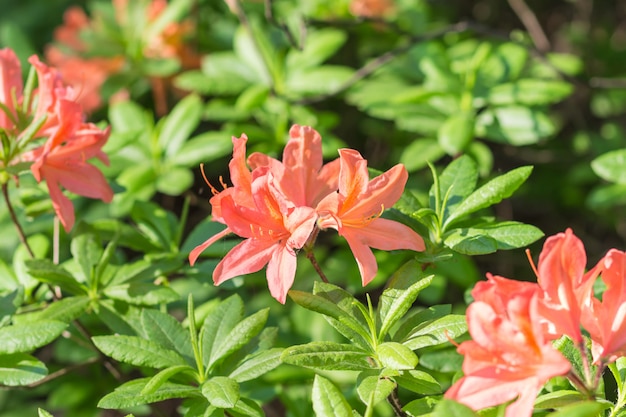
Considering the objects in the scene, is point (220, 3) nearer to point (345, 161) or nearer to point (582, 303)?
point (345, 161)

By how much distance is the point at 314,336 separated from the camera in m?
1.94

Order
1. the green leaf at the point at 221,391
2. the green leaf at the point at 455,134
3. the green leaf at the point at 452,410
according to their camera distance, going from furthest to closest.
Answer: the green leaf at the point at 455,134
the green leaf at the point at 221,391
the green leaf at the point at 452,410

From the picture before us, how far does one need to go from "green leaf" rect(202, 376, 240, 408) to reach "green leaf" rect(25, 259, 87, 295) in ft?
1.29

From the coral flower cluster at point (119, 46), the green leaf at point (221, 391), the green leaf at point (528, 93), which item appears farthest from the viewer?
the coral flower cluster at point (119, 46)

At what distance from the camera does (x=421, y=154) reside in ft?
6.68

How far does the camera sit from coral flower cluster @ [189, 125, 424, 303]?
109 centimetres

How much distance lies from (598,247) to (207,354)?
1.99 meters

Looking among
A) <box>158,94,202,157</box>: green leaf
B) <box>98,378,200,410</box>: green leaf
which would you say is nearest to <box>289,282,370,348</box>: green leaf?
<box>98,378,200,410</box>: green leaf

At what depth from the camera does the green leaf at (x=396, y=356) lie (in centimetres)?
102

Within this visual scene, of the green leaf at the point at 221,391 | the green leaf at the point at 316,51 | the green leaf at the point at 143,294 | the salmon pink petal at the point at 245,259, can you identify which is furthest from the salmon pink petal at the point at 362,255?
the green leaf at the point at 316,51

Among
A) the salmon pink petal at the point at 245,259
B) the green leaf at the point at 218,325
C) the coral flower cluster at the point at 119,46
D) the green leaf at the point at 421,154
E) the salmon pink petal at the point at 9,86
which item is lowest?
the green leaf at the point at 421,154

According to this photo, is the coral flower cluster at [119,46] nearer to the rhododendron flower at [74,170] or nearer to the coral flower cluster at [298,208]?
the rhododendron flower at [74,170]

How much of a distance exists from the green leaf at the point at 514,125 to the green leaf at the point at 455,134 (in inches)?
3.1

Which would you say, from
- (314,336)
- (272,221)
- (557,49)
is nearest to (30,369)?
(272,221)
